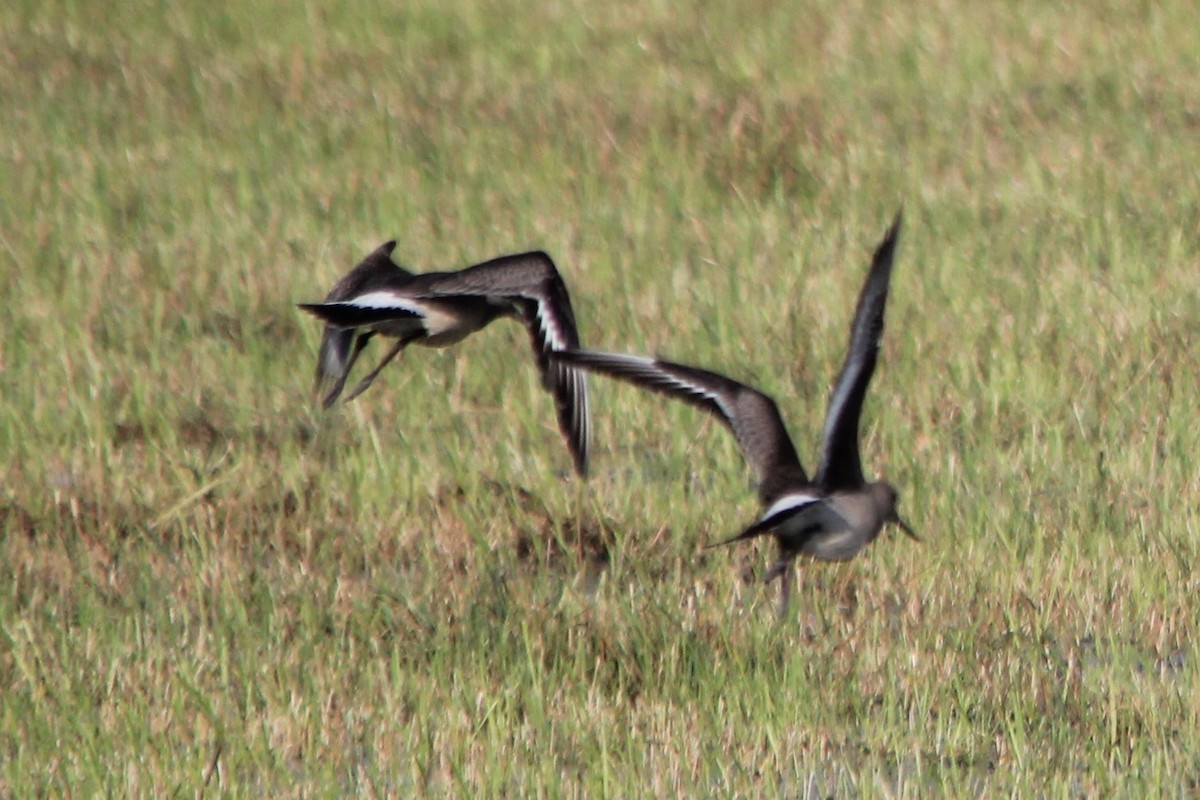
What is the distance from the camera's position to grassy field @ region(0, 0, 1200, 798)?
13.6 ft

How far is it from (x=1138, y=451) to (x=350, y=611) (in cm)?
239

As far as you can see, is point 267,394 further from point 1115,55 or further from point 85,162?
point 1115,55

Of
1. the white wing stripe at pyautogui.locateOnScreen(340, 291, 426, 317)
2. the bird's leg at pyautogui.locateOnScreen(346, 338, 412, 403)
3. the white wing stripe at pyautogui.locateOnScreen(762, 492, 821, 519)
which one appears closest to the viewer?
the white wing stripe at pyautogui.locateOnScreen(762, 492, 821, 519)

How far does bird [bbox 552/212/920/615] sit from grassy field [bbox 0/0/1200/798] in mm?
209

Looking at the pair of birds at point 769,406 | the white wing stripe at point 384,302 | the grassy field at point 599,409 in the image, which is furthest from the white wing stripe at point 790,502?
the white wing stripe at point 384,302

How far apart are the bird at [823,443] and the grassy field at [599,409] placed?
21 cm

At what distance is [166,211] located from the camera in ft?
27.7

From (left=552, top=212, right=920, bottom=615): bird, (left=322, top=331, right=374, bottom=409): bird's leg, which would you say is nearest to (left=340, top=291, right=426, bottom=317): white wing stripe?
(left=322, top=331, right=374, bottom=409): bird's leg

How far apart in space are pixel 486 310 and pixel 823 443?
142 cm

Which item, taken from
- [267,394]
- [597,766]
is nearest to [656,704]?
[597,766]

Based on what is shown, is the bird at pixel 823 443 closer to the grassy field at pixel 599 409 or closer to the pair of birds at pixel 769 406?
the pair of birds at pixel 769 406

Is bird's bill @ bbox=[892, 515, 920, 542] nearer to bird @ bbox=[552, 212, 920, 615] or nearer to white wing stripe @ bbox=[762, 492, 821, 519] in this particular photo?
bird @ bbox=[552, 212, 920, 615]

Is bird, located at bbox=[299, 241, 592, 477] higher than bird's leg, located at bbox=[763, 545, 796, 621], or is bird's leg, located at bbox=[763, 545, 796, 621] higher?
Answer: bird, located at bbox=[299, 241, 592, 477]

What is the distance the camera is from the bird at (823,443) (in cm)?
469
